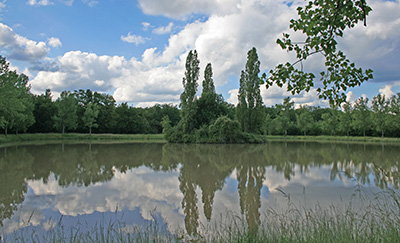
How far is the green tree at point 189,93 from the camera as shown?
33.9m

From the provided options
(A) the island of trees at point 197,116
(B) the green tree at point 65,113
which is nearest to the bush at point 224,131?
(A) the island of trees at point 197,116

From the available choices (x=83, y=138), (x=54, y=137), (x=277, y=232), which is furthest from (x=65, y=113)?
(x=277, y=232)

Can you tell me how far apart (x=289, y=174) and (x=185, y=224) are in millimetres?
7667

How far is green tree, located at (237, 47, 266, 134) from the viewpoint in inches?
1451

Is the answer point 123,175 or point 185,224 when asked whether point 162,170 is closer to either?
point 123,175

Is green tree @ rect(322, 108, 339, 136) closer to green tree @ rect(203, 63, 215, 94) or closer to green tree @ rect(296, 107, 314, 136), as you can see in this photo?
green tree @ rect(296, 107, 314, 136)

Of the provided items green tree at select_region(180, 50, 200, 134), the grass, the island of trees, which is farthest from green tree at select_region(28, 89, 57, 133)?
the grass

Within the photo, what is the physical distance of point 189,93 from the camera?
34125mm

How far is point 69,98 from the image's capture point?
151 feet

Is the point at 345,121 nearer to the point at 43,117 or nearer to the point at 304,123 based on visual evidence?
the point at 304,123

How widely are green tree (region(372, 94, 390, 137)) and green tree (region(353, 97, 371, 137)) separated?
113 cm

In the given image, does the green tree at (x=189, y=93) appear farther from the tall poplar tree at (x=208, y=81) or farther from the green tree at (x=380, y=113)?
the green tree at (x=380, y=113)

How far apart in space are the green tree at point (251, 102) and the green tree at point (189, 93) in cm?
721

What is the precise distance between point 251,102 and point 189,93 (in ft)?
29.1
